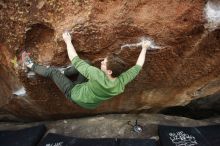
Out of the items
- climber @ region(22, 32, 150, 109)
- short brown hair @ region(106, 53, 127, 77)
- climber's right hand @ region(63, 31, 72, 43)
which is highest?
short brown hair @ region(106, 53, 127, 77)

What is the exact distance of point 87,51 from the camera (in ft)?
14.9

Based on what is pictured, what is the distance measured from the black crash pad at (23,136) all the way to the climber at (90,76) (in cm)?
124

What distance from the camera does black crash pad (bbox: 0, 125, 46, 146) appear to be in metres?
5.42

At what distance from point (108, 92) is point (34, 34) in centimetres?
115

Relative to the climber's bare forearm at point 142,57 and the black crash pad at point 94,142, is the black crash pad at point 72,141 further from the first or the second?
the climber's bare forearm at point 142,57

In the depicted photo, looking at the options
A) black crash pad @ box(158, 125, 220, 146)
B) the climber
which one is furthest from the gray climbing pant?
black crash pad @ box(158, 125, 220, 146)

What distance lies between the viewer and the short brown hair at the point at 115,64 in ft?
15.5

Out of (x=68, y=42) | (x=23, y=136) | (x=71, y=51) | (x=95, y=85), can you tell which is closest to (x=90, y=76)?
(x=95, y=85)

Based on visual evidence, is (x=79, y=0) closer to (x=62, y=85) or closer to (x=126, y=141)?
(x=62, y=85)

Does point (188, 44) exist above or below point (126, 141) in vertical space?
above

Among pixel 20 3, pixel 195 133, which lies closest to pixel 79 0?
pixel 20 3

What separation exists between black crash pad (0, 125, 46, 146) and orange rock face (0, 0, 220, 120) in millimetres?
419

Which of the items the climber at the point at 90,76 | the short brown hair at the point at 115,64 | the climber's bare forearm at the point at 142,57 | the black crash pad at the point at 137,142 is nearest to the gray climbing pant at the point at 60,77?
the climber at the point at 90,76

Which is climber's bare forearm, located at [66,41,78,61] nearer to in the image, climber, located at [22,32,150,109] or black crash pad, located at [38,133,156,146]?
climber, located at [22,32,150,109]
